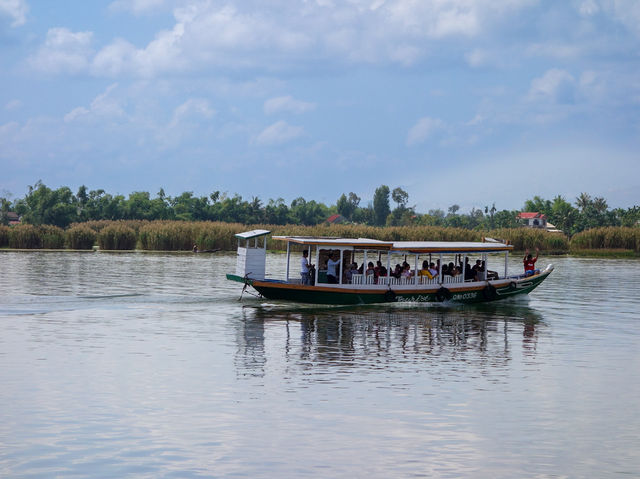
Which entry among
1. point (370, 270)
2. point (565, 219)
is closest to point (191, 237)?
point (370, 270)

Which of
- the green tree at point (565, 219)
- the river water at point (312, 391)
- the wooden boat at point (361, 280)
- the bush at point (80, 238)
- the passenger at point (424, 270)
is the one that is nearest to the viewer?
the river water at point (312, 391)

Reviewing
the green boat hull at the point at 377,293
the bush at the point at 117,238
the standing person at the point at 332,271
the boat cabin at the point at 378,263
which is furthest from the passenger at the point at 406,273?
the bush at the point at 117,238

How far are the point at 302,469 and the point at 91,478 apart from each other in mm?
2733

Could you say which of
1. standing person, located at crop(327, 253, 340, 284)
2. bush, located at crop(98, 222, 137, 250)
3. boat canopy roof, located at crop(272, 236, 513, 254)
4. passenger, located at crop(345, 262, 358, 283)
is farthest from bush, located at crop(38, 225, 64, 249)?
passenger, located at crop(345, 262, 358, 283)

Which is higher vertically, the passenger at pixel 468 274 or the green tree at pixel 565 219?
the green tree at pixel 565 219

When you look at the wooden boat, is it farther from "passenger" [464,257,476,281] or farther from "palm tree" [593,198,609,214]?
"palm tree" [593,198,609,214]

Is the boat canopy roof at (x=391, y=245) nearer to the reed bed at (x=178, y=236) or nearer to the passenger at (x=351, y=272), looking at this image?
the passenger at (x=351, y=272)

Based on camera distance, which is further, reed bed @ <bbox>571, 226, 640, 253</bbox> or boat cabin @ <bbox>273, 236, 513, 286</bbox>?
reed bed @ <bbox>571, 226, 640, 253</bbox>

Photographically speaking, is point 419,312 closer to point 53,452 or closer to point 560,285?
point 560,285

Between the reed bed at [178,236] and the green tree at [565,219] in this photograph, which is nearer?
the reed bed at [178,236]

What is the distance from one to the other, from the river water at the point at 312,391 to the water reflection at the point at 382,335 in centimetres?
8

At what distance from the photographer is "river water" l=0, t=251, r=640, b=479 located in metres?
10.6

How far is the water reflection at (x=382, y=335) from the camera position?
1830cm

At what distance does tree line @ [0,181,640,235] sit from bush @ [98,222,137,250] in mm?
30467
